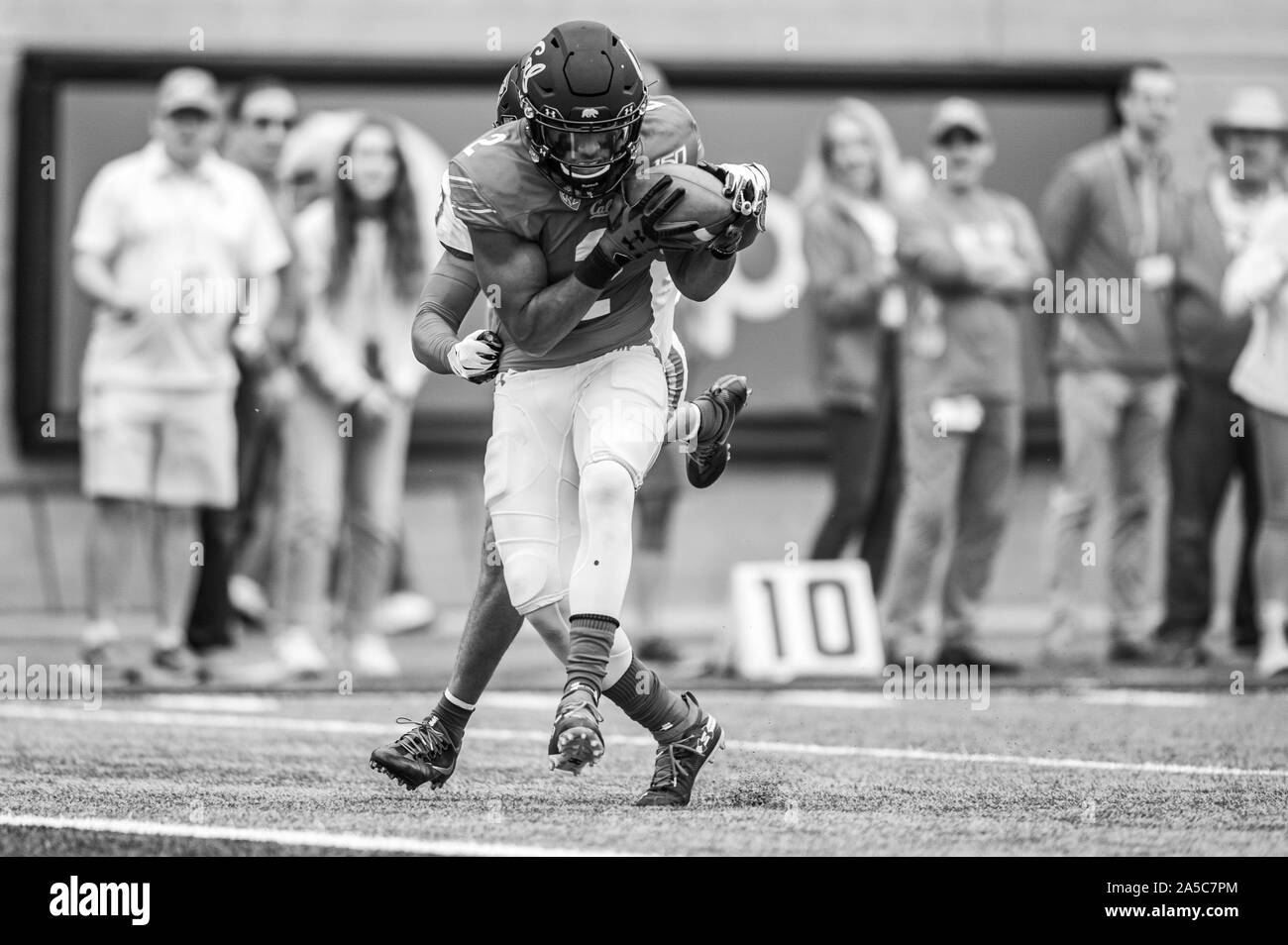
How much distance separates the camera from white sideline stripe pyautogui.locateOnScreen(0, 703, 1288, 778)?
6.70 meters

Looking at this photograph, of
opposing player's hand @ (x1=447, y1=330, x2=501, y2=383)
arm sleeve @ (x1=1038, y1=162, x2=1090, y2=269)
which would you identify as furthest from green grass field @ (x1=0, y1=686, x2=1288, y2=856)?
arm sleeve @ (x1=1038, y1=162, x2=1090, y2=269)

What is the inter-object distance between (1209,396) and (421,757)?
5.28m

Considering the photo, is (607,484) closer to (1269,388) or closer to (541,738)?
(541,738)

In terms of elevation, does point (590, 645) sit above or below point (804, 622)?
above

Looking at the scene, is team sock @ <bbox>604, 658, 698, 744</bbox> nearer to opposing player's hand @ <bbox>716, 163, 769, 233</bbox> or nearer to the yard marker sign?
opposing player's hand @ <bbox>716, 163, 769, 233</bbox>

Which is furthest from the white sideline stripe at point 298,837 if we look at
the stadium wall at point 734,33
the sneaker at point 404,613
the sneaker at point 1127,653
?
the stadium wall at point 734,33

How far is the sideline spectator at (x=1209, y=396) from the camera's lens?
10125 millimetres

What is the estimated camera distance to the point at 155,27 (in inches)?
498

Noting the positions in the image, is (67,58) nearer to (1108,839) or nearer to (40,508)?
(40,508)

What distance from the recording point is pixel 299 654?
9.40 m

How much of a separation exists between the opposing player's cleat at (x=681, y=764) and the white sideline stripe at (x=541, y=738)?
3.46 ft

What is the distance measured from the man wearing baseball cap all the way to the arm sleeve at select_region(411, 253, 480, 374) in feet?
12.3

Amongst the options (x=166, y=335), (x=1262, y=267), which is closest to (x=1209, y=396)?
(x=1262, y=267)
